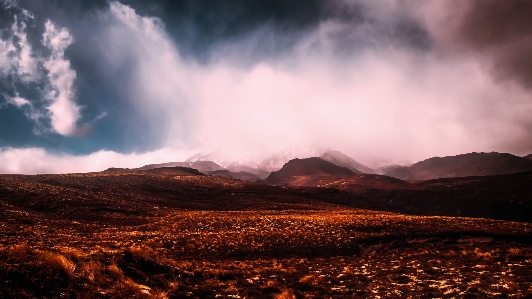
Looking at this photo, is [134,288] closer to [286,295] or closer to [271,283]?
[286,295]

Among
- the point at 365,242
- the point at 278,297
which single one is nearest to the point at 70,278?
the point at 278,297

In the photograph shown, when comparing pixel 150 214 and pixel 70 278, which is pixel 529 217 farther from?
pixel 70 278

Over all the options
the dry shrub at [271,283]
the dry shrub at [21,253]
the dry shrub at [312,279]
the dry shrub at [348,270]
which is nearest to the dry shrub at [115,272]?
the dry shrub at [21,253]

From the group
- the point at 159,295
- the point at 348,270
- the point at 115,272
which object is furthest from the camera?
the point at 348,270

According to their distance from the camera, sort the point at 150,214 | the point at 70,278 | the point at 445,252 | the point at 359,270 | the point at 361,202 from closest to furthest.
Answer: the point at 70,278 < the point at 359,270 < the point at 445,252 < the point at 150,214 < the point at 361,202

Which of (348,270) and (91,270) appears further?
(348,270)

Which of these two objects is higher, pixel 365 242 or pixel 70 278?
pixel 70 278

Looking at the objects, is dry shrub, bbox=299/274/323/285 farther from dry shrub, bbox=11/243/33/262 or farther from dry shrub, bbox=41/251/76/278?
dry shrub, bbox=11/243/33/262

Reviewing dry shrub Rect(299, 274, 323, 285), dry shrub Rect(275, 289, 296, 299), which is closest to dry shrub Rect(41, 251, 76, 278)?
dry shrub Rect(275, 289, 296, 299)

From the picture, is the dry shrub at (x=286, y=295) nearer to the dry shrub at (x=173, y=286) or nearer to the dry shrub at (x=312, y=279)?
the dry shrub at (x=312, y=279)

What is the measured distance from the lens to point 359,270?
19.5 metres

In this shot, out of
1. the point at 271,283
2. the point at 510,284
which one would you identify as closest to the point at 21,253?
the point at 271,283

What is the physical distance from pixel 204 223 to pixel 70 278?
27977 millimetres

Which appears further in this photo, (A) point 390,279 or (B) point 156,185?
(B) point 156,185
